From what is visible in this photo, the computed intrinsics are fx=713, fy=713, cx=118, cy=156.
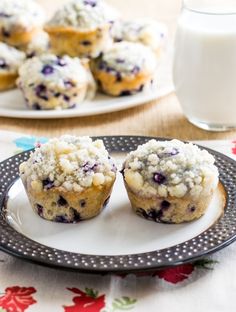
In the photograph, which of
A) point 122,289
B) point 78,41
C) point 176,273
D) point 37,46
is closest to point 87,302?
point 122,289

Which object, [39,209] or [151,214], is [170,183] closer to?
[151,214]

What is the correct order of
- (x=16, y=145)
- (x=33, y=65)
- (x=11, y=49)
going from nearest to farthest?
(x=16, y=145) < (x=33, y=65) < (x=11, y=49)

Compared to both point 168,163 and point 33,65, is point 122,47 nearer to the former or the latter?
point 33,65

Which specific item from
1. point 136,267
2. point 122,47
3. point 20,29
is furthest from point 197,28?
point 136,267

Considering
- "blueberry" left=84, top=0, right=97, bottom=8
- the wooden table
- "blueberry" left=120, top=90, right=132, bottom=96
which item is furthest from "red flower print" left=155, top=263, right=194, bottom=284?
"blueberry" left=84, top=0, right=97, bottom=8

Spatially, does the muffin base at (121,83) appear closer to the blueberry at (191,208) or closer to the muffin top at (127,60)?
the muffin top at (127,60)

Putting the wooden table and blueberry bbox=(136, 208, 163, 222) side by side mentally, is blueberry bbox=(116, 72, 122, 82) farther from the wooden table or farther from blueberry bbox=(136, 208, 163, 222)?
blueberry bbox=(136, 208, 163, 222)

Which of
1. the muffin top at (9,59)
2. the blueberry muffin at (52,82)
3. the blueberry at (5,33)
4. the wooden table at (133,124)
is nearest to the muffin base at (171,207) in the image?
the wooden table at (133,124)
